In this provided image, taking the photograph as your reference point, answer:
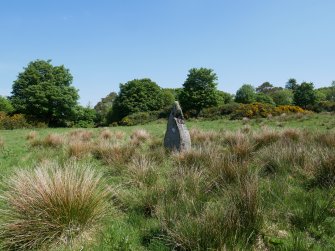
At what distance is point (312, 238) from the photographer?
3.50 meters

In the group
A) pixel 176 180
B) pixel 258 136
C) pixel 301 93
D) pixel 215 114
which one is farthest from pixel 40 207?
pixel 301 93

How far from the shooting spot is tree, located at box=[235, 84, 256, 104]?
2046 inches

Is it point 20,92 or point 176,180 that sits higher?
point 20,92

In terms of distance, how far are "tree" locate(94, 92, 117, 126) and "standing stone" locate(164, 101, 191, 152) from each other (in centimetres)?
4598

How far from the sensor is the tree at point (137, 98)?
177 feet

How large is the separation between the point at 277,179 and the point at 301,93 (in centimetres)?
4641

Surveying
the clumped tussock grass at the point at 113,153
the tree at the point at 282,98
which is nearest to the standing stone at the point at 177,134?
the clumped tussock grass at the point at 113,153

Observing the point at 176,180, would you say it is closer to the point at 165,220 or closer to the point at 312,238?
the point at 165,220

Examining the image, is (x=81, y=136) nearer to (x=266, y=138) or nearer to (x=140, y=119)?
(x=266, y=138)

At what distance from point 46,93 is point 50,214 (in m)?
37.0

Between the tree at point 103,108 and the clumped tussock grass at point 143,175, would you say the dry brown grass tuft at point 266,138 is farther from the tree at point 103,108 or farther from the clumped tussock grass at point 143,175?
the tree at point 103,108

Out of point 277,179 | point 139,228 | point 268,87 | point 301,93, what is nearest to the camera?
point 139,228

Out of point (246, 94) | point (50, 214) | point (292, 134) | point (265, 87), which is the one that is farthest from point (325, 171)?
point (265, 87)

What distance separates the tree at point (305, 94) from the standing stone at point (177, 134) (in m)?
41.5
